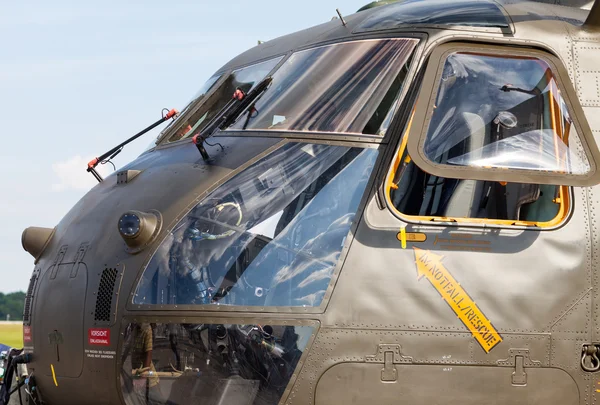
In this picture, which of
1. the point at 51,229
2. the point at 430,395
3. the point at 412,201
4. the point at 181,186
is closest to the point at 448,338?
the point at 430,395

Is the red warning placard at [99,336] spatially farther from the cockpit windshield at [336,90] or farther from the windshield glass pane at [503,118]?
the windshield glass pane at [503,118]

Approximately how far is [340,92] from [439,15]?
34.3 inches

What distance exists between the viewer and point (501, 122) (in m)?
6.55

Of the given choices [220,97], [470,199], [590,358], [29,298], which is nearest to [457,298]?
[470,199]

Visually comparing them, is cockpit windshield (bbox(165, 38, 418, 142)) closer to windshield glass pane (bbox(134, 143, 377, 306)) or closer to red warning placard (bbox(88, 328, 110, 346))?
windshield glass pane (bbox(134, 143, 377, 306))

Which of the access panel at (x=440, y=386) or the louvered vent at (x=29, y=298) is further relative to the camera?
the louvered vent at (x=29, y=298)

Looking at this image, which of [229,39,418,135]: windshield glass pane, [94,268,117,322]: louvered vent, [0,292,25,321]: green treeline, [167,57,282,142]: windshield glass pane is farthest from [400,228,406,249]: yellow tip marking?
[0,292,25,321]: green treeline

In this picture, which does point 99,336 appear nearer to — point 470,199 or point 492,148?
point 470,199

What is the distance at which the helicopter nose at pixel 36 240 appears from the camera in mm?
7484

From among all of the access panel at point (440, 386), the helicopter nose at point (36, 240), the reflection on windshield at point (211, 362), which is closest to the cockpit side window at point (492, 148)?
the access panel at point (440, 386)

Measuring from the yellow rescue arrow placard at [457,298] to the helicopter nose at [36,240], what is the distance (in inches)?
114

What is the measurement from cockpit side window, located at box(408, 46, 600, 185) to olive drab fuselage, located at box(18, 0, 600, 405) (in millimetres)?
13

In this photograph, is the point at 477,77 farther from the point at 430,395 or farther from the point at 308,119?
the point at 430,395

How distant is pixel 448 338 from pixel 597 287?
1.06 m
